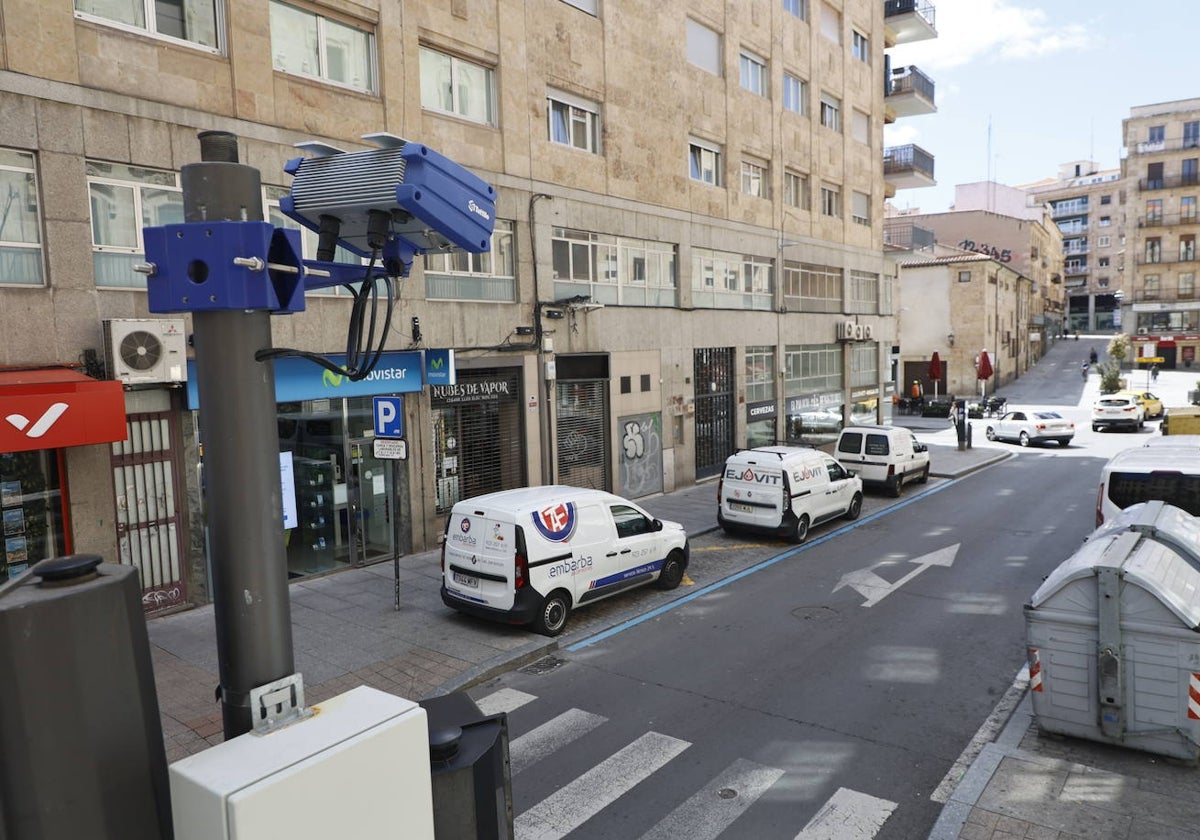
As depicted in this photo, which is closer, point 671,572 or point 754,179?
point 671,572

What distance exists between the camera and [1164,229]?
74.0 metres

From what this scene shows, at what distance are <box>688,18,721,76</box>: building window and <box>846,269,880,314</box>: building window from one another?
11.0 m

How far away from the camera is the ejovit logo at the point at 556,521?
1068cm

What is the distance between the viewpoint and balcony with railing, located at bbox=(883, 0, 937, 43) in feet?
109

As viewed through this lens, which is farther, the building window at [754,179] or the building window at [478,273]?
the building window at [754,179]

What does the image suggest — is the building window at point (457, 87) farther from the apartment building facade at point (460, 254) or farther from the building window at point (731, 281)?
the building window at point (731, 281)

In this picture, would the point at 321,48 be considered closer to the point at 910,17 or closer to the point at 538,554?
the point at 538,554

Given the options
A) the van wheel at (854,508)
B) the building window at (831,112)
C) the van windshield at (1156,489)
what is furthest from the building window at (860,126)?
the van windshield at (1156,489)

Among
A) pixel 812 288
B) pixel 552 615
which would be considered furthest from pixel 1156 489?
pixel 812 288

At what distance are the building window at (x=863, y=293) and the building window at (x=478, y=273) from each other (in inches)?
704

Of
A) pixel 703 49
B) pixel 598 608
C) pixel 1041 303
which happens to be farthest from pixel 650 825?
pixel 1041 303

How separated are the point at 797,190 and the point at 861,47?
337 inches

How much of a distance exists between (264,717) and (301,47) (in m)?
13.2

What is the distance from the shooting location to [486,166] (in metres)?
16.3
